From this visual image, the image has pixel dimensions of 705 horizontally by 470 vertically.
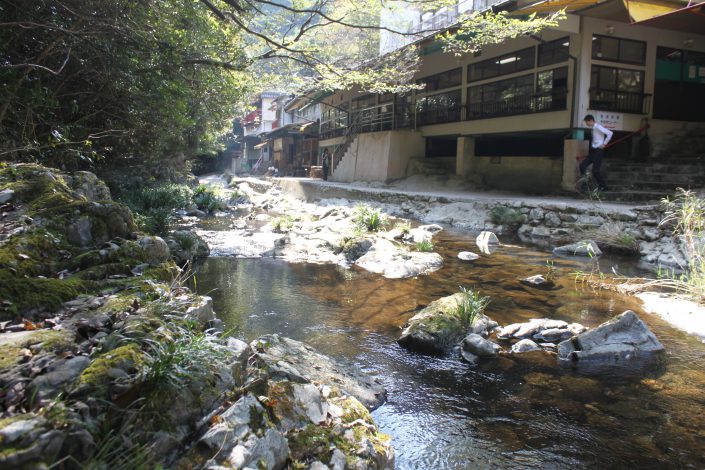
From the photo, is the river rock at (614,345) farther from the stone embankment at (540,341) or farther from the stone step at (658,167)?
the stone step at (658,167)

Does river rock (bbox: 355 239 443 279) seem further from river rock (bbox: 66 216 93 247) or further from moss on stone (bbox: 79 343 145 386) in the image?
moss on stone (bbox: 79 343 145 386)

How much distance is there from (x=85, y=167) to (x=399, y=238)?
24.7 ft

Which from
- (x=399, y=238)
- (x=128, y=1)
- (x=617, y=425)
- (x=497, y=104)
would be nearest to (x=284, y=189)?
(x=497, y=104)

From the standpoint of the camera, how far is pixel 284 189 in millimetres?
28750

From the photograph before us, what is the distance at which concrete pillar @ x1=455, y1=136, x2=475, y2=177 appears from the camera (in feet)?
65.4

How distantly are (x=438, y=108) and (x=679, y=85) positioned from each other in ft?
30.2

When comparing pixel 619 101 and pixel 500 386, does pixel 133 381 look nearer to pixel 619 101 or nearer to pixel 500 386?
pixel 500 386

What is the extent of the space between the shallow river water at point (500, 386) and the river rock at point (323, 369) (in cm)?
16

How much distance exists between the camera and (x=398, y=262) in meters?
9.39

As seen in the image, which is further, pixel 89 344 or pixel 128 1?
pixel 128 1

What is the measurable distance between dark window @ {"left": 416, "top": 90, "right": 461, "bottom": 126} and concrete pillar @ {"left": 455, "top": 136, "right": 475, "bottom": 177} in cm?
110

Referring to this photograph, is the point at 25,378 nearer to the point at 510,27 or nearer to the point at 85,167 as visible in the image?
the point at 85,167

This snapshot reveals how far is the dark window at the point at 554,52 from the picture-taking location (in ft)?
50.4

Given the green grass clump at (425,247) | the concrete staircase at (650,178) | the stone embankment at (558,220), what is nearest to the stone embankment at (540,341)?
the stone embankment at (558,220)
